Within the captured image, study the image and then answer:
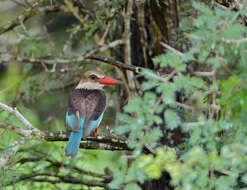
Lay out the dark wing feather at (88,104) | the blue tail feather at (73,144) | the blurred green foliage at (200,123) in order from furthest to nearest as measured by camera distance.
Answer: the dark wing feather at (88,104), the blue tail feather at (73,144), the blurred green foliage at (200,123)

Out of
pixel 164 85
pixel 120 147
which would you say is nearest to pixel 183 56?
pixel 164 85

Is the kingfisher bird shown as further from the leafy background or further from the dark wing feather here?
the leafy background

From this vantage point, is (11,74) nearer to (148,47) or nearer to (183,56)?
(148,47)

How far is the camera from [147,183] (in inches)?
177

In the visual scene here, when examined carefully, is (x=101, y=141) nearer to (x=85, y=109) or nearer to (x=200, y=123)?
(x=85, y=109)

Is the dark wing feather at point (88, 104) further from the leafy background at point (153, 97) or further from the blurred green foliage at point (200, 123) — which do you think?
the blurred green foliage at point (200, 123)

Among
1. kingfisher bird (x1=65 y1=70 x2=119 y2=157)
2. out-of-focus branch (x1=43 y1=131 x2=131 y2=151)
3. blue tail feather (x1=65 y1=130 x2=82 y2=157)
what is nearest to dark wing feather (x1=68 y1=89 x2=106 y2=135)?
kingfisher bird (x1=65 y1=70 x2=119 y2=157)

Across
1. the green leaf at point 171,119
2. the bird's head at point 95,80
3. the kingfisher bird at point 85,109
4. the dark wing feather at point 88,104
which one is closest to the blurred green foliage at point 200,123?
the green leaf at point 171,119

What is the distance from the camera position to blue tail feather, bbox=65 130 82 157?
3.39 m

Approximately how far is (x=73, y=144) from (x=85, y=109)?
619 millimetres

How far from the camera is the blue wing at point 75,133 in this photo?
3.40 m

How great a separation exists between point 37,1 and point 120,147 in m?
1.97

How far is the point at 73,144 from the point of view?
3441mm

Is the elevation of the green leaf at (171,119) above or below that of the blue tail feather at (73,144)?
above
